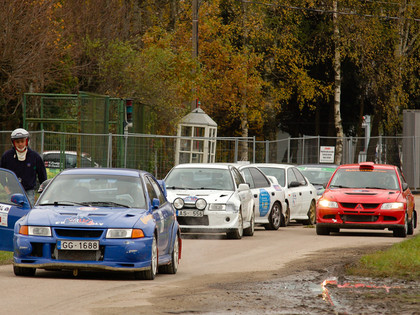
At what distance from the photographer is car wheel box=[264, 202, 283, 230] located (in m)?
23.6

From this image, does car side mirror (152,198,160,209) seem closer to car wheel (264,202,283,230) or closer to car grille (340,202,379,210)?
car grille (340,202,379,210)

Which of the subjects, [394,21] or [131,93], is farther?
[394,21]

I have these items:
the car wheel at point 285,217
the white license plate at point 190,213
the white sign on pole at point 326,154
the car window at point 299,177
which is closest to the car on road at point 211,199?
the white license plate at point 190,213

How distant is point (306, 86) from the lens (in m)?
52.5

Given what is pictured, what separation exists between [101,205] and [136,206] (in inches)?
16.6

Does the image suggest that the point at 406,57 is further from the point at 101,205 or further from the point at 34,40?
the point at 101,205

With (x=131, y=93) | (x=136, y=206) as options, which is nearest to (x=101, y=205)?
(x=136, y=206)

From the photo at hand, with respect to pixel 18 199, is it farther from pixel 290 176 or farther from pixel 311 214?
pixel 311 214

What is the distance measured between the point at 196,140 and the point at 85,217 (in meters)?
21.3

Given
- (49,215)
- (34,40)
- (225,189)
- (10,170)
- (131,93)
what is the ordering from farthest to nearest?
(131,93)
(34,40)
(225,189)
(10,170)
(49,215)

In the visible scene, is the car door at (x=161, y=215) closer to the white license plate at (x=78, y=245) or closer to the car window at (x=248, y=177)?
the white license plate at (x=78, y=245)

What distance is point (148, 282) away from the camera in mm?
12195

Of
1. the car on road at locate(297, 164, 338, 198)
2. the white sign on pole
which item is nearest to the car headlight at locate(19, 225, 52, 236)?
the car on road at locate(297, 164, 338, 198)

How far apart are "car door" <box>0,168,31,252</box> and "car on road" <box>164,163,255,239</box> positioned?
20.0 feet
